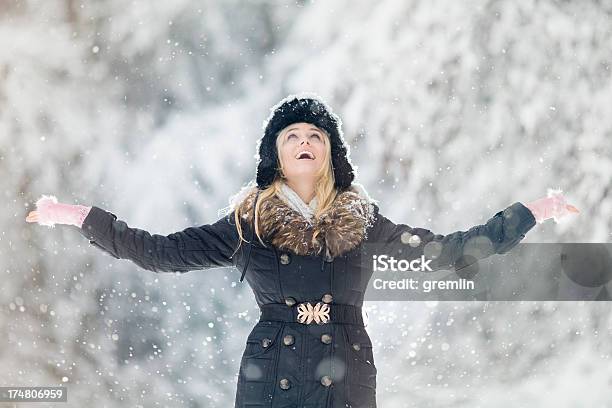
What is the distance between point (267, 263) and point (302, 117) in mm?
445

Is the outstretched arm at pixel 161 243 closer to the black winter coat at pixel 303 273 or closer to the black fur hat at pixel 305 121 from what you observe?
the black winter coat at pixel 303 273

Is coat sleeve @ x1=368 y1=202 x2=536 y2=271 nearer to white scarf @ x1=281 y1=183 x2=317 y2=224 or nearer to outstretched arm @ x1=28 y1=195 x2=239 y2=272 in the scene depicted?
white scarf @ x1=281 y1=183 x2=317 y2=224

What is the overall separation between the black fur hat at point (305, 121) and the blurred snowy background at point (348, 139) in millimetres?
864

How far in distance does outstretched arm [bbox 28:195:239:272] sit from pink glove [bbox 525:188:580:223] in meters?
0.80

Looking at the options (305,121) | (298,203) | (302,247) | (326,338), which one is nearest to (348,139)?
(305,121)

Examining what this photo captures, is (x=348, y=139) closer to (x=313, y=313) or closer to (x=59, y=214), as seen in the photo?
(x=313, y=313)

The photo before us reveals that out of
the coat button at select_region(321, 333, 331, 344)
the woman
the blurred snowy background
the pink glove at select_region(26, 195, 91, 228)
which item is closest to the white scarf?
the woman

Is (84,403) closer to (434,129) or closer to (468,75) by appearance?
(434,129)

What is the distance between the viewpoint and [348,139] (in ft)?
10.2

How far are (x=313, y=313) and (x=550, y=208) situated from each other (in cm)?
67

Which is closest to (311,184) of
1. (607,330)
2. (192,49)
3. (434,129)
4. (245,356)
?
(245,356)

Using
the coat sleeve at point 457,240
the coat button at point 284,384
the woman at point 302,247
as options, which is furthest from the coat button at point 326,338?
the coat sleeve at point 457,240

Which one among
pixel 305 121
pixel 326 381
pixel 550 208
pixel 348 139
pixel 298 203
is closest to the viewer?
pixel 326 381

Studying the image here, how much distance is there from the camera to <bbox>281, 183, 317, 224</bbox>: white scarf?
2076 millimetres
